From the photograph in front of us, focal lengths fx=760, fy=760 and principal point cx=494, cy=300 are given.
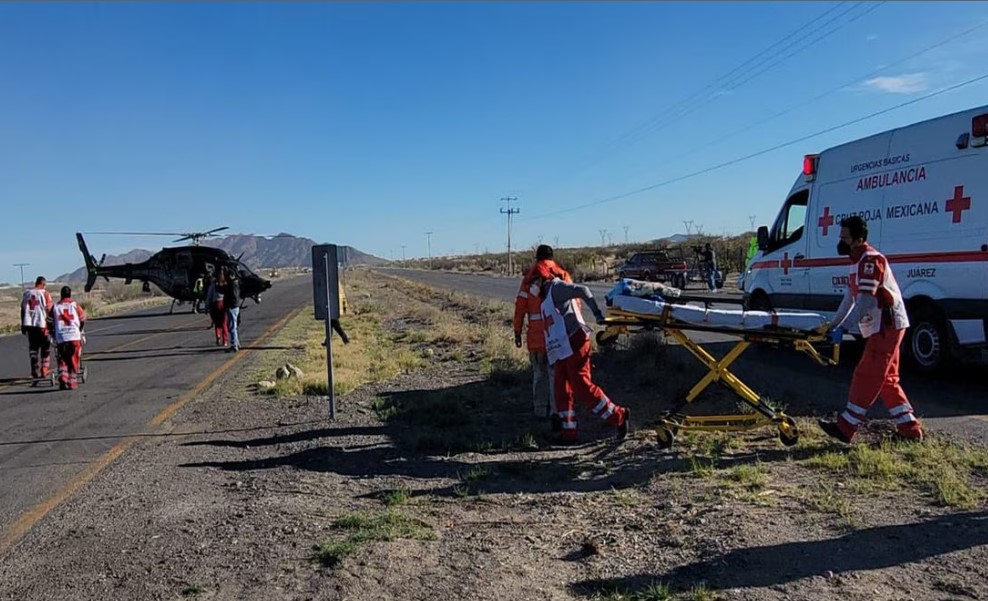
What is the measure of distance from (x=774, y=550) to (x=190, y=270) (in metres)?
31.6

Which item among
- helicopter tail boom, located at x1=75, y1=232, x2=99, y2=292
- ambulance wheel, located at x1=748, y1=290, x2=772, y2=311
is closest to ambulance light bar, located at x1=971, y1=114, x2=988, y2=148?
ambulance wheel, located at x1=748, y1=290, x2=772, y2=311

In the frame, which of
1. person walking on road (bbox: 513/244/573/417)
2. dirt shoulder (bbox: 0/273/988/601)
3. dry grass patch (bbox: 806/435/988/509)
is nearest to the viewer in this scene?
dirt shoulder (bbox: 0/273/988/601)

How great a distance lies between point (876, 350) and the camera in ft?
21.8

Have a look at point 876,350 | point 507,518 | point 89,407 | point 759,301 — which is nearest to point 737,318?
point 876,350

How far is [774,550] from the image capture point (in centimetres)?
452

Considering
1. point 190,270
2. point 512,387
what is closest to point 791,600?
point 512,387

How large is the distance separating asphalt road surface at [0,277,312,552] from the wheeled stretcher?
17.0ft

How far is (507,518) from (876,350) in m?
3.64

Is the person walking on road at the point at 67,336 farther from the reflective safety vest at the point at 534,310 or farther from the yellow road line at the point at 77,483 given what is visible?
the reflective safety vest at the point at 534,310

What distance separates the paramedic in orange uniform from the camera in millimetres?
6555

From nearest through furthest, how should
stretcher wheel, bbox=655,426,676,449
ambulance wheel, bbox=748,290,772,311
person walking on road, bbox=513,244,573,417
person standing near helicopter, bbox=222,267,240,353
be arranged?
stretcher wheel, bbox=655,426,676,449, person walking on road, bbox=513,244,573,417, ambulance wheel, bbox=748,290,772,311, person standing near helicopter, bbox=222,267,240,353

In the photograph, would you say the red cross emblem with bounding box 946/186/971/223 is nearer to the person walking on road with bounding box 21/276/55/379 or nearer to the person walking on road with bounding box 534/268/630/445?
the person walking on road with bounding box 534/268/630/445

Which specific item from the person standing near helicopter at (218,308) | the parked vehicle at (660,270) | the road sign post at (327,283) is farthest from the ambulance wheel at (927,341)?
the parked vehicle at (660,270)

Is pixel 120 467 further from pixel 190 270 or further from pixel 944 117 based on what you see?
pixel 190 270
